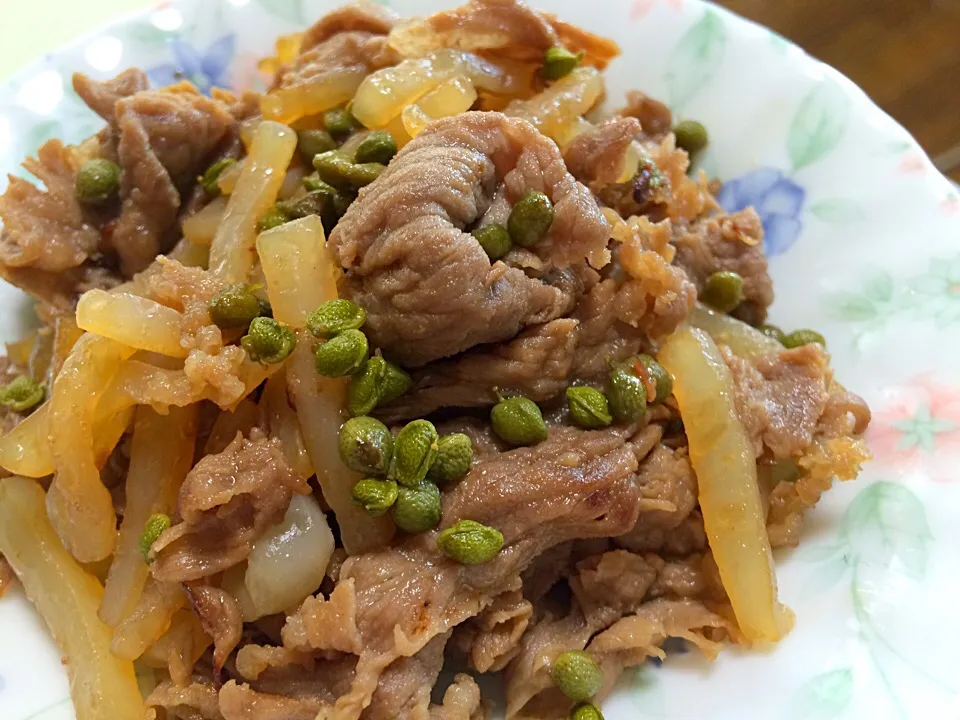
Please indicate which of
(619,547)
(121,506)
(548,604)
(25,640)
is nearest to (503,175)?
(619,547)

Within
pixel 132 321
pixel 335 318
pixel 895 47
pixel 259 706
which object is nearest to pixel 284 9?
pixel 132 321

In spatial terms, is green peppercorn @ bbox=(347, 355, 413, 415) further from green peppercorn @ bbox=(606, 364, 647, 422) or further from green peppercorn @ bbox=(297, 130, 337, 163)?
green peppercorn @ bbox=(297, 130, 337, 163)

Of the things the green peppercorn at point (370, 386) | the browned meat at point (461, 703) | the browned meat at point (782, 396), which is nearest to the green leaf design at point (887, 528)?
the browned meat at point (782, 396)

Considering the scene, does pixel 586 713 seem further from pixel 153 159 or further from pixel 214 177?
pixel 153 159

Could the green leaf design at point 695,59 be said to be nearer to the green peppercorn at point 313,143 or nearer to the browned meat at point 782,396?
the browned meat at point 782,396

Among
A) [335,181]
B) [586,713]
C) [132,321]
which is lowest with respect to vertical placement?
[586,713]

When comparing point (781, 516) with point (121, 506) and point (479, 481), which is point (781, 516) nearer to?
Answer: point (479, 481)
